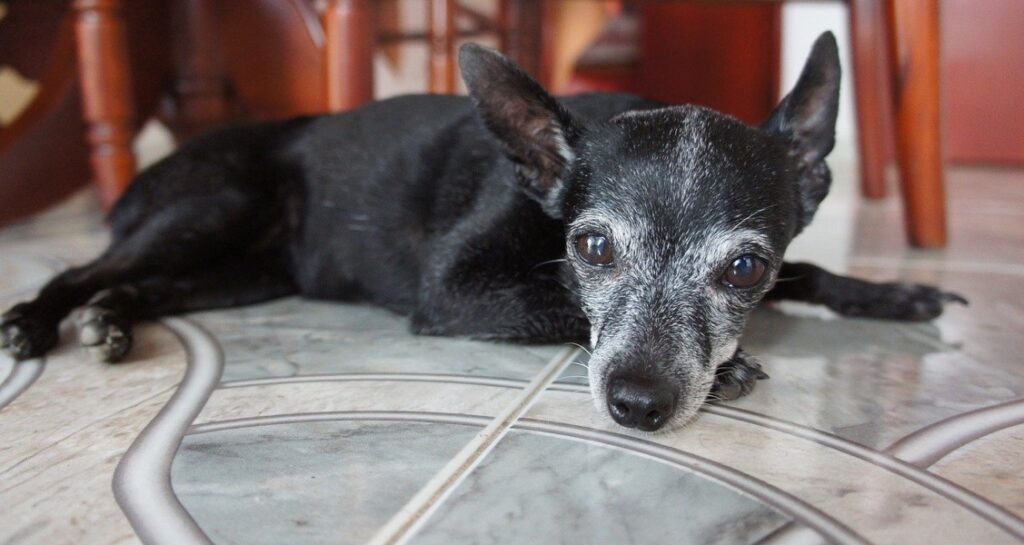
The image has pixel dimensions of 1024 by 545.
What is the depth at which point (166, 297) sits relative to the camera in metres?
1.64

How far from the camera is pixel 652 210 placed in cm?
121

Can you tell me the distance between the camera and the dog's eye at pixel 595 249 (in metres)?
1.26

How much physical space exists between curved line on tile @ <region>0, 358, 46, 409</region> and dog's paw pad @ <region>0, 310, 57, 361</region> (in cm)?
2

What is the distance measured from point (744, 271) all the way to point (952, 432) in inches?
13.8

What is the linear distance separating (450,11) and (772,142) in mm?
1939

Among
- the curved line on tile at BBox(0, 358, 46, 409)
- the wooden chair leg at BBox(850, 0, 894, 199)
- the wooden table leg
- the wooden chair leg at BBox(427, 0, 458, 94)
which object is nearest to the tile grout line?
the curved line on tile at BBox(0, 358, 46, 409)

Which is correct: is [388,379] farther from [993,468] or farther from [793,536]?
[993,468]

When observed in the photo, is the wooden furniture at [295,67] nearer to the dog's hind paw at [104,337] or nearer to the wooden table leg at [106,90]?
the wooden table leg at [106,90]

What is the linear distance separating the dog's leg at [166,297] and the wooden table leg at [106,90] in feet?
2.68

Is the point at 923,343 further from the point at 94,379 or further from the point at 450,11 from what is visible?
the point at 450,11

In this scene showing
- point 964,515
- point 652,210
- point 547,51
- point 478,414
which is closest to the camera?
point 964,515

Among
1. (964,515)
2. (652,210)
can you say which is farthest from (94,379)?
(964,515)

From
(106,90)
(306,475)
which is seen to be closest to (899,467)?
(306,475)

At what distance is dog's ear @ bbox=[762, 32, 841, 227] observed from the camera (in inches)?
53.4
